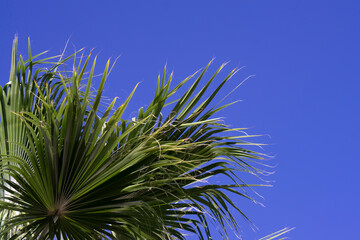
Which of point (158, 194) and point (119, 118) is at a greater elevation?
point (119, 118)

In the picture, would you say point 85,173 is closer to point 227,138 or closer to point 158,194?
point 158,194

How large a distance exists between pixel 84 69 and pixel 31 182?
785 mm

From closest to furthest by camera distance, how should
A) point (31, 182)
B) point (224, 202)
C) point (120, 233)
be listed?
point (31, 182) < point (120, 233) < point (224, 202)

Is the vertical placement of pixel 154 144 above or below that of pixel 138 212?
above

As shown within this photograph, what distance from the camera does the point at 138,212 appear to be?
3152 millimetres

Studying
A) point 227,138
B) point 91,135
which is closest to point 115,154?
point 91,135

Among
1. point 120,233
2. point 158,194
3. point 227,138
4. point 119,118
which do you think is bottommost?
point 120,233

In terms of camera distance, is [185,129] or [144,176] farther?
[185,129]

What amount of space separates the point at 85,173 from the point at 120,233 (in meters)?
0.46

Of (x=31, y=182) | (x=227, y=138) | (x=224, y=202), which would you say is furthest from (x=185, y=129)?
(x=31, y=182)

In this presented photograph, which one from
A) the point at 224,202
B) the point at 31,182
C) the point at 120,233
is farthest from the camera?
the point at 224,202

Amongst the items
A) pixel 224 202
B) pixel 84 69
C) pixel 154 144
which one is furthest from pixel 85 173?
pixel 224 202

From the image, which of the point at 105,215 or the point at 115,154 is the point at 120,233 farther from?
the point at 115,154

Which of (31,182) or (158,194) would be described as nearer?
(31,182)
